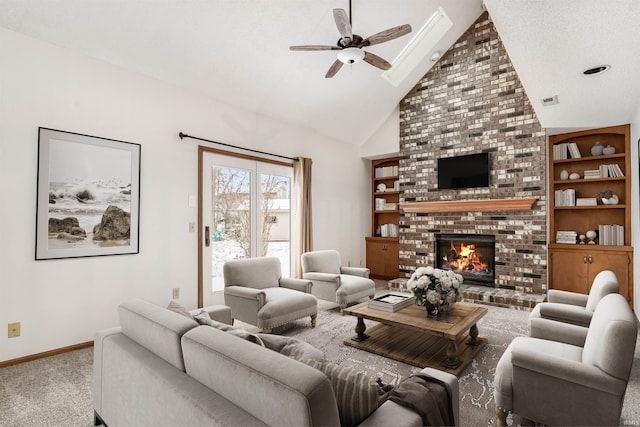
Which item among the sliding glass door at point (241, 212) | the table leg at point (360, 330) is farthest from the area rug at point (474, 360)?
the sliding glass door at point (241, 212)

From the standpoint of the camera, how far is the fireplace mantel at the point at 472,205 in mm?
4969

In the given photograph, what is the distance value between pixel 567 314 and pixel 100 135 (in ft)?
15.1

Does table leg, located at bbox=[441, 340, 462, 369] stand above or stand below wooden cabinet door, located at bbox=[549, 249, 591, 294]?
below

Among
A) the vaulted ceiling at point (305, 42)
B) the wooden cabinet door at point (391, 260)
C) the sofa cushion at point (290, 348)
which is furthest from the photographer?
the wooden cabinet door at point (391, 260)

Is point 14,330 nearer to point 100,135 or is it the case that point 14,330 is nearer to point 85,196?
point 85,196

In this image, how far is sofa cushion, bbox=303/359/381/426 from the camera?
116 centimetres

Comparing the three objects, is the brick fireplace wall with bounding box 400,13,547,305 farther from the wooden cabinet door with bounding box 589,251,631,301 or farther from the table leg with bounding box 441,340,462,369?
the table leg with bounding box 441,340,462,369

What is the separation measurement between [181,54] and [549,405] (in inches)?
173

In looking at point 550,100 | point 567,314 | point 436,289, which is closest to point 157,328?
point 436,289

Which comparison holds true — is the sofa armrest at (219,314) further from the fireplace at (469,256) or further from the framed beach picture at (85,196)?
the fireplace at (469,256)

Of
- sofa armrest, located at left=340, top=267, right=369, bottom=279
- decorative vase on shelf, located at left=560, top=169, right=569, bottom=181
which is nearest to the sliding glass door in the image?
sofa armrest, located at left=340, top=267, right=369, bottom=279

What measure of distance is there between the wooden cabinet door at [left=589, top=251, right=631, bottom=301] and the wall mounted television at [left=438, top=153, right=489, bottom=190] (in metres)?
1.79

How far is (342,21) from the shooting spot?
273 cm

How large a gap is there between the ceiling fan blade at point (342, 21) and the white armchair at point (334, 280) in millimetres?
2781
